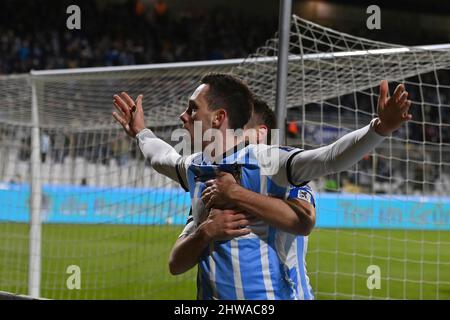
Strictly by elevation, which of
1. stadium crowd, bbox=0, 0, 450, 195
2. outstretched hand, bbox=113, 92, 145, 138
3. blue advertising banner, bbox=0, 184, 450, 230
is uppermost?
stadium crowd, bbox=0, 0, 450, 195

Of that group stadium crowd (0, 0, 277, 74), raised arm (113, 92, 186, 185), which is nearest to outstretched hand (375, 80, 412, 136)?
raised arm (113, 92, 186, 185)

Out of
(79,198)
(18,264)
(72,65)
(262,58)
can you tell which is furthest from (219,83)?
(72,65)

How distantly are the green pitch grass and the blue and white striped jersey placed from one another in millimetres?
3878

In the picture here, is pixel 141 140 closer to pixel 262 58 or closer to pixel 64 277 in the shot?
pixel 262 58

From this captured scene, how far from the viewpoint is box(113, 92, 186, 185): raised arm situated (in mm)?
2830

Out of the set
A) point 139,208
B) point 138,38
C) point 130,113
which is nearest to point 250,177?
point 130,113

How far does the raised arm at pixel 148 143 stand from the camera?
111 inches

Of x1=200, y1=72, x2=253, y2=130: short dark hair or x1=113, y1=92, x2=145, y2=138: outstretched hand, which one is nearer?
x1=200, y1=72, x2=253, y2=130: short dark hair

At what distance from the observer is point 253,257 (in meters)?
2.34

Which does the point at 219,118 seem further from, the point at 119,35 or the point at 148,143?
the point at 119,35

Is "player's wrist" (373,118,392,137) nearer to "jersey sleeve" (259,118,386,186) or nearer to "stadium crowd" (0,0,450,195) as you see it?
"jersey sleeve" (259,118,386,186)

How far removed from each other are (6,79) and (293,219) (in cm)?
669

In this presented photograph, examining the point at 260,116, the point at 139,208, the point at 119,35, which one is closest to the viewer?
the point at 260,116

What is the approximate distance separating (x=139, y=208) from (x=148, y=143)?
33.2 feet
